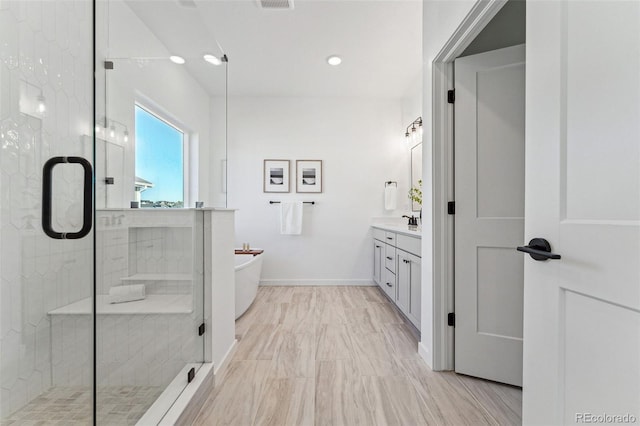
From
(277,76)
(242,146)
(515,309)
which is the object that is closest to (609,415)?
(515,309)

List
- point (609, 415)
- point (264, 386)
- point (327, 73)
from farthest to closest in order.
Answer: point (327, 73), point (264, 386), point (609, 415)

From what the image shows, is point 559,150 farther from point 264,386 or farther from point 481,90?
point 264,386

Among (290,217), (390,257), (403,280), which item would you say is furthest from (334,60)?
(403,280)

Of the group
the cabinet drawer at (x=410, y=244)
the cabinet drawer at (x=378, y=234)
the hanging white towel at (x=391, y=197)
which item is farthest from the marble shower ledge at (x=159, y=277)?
the hanging white towel at (x=391, y=197)

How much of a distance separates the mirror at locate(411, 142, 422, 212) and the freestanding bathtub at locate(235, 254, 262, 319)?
1.96m

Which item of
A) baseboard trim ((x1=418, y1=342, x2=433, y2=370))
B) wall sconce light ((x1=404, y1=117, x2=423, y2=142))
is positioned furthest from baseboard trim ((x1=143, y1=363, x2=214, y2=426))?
wall sconce light ((x1=404, y1=117, x2=423, y2=142))

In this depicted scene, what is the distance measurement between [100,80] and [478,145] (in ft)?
6.58

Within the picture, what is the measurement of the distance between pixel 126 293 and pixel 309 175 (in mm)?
2787

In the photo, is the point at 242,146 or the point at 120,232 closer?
the point at 120,232

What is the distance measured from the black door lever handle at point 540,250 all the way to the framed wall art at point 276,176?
324cm

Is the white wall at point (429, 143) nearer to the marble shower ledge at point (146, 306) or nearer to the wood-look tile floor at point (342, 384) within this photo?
the wood-look tile floor at point (342, 384)

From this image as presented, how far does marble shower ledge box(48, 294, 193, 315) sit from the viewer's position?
1.34 metres

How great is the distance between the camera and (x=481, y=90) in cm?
165

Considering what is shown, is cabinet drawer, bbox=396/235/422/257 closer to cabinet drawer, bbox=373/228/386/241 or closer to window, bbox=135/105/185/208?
cabinet drawer, bbox=373/228/386/241
